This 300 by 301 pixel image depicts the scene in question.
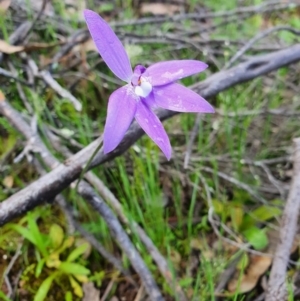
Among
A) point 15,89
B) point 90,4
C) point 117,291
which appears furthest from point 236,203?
point 90,4

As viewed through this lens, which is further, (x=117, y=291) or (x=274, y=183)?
(x=274, y=183)

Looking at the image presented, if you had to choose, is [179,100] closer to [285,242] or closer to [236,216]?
[285,242]

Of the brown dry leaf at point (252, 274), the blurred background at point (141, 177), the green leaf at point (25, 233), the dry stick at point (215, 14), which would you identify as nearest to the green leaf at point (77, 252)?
the blurred background at point (141, 177)

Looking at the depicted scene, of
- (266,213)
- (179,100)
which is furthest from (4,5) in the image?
(266,213)

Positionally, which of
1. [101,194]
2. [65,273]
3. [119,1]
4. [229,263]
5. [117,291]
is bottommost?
[229,263]

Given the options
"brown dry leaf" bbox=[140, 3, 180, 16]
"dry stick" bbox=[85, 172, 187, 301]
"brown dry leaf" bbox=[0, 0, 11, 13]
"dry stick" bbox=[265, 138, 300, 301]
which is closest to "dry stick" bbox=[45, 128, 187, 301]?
"dry stick" bbox=[85, 172, 187, 301]

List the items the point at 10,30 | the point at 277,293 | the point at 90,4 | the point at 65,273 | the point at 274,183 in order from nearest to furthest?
the point at 277,293
the point at 65,273
the point at 274,183
the point at 10,30
the point at 90,4

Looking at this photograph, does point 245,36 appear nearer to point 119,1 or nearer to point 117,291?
point 119,1

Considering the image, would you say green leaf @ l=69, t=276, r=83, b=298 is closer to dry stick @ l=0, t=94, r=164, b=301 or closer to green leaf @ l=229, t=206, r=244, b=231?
dry stick @ l=0, t=94, r=164, b=301
